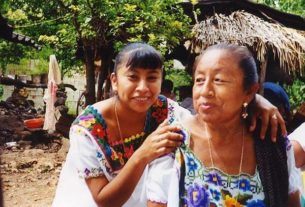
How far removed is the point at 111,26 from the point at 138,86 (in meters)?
5.64

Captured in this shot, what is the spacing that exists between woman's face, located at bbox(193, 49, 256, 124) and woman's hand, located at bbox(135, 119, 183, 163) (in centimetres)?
14

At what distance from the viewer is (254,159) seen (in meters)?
1.82

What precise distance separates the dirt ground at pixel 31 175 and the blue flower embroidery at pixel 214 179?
211 inches

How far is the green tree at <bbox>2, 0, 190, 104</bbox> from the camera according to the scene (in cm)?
723

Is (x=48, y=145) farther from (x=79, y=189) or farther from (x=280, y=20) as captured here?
(x=79, y=189)

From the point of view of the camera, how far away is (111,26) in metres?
7.75

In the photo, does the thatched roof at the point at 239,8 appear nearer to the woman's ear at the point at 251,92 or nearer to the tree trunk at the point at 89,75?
the tree trunk at the point at 89,75

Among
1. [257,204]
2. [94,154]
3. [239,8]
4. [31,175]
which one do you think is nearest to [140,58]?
[94,154]

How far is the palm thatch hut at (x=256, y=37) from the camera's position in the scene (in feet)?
24.8

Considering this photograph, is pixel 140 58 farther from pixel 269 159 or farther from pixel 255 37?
pixel 255 37

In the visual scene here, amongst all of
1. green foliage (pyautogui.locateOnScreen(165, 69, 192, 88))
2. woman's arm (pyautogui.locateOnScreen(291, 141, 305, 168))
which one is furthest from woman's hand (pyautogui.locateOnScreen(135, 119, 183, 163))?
green foliage (pyautogui.locateOnScreen(165, 69, 192, 88))

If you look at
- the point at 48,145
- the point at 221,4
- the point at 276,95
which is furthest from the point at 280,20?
the point at 48,145

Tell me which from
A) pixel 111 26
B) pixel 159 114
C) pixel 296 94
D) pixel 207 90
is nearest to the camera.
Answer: pixel 207 90

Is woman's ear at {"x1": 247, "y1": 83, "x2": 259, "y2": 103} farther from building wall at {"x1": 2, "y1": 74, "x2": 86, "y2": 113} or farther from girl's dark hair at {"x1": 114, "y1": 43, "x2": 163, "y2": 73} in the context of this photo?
building wall at {"x1": 2, "y1": 74, "x2": 86, "y2": 113}
